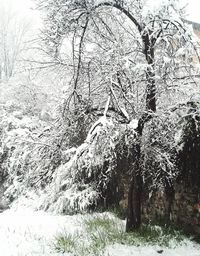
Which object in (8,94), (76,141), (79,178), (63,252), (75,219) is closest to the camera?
(63,252)

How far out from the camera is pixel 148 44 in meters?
7.07

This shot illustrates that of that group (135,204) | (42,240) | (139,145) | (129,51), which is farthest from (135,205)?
(129,51)

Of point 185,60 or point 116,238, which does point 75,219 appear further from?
point 185,60

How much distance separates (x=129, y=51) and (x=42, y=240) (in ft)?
13.4

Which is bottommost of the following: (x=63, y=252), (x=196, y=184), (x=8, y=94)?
(x=63, y=252)

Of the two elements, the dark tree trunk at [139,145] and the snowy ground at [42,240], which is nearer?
the snowy ground at [42,240]

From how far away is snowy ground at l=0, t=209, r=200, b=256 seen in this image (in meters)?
6.07

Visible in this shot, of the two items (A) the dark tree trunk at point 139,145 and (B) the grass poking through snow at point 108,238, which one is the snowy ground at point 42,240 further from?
(A) the dark tree trunk at point 139,145

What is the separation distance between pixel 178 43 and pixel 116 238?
12.5ft

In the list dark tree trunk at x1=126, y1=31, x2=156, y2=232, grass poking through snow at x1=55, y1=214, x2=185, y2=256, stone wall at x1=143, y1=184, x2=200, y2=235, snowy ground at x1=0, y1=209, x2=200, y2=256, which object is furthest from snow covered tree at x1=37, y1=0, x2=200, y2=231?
snowy ground at x1=0, y1=209, x2=200, y2=256

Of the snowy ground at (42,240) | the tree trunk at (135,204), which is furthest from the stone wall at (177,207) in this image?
the tree trunk at (135,204)

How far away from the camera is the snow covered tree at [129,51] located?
6.28 metres

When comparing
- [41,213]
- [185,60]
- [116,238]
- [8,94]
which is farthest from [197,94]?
[8,94]

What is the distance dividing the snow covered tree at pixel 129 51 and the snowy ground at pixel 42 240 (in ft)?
3.79
